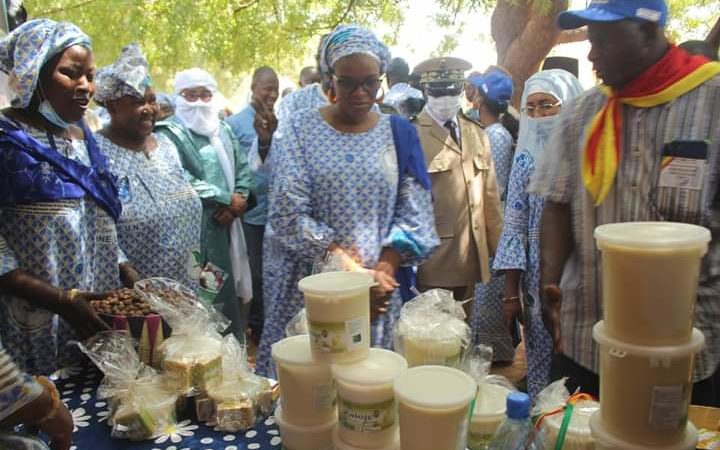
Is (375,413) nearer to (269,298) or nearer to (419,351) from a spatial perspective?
(419,351)

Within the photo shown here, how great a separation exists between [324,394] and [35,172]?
4.76 feet

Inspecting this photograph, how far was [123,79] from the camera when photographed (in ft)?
10.2

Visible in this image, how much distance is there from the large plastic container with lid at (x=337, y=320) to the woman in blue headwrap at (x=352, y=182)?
91 cm

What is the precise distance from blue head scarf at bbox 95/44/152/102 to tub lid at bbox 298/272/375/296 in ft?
6.88

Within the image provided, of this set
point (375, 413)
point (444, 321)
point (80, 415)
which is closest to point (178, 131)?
point (80, 415)

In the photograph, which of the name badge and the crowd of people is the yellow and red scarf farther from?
the name badge

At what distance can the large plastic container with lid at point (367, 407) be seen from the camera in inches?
52.7

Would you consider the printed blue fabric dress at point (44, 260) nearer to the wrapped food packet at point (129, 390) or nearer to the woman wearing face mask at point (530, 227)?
the wrapped food packet at point (129, 390)

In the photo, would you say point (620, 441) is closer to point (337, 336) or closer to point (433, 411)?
point (433, 411)

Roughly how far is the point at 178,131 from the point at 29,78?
1.86m

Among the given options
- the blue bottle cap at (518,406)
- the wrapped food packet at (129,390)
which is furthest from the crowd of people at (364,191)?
the blue bottle cap at (518,406)

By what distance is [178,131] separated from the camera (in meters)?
4.07

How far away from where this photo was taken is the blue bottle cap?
4.23 ft

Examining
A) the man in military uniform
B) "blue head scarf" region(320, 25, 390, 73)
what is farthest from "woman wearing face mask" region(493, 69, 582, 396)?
"blue head scarf" region(320, 25, 390, 73)
